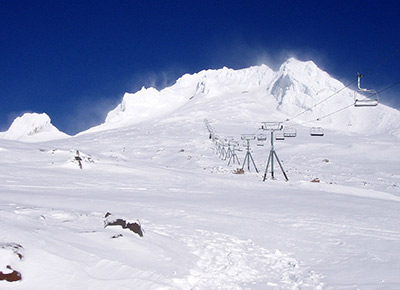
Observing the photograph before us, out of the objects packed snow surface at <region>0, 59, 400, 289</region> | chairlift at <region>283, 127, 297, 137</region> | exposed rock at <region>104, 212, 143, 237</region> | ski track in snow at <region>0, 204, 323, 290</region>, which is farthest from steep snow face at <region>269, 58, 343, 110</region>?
exposed rock at <region>104, 212, 143, 237</region>

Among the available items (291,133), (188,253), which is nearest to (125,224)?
(188,253)

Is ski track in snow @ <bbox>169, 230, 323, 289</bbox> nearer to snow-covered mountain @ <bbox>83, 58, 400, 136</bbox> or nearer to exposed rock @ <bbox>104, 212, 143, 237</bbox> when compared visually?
exposed rock @ <bbox>104, 212, 143, 237</bbox>

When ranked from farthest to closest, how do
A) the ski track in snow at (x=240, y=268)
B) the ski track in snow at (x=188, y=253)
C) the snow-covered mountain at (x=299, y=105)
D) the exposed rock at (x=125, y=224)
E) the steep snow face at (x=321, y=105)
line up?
the snow-covered mountain at (x=299, y=105)
the steep snow face at (x=321, y=105)
the exposed rock at (x=125, y=224)
the ski track in snow at (x=240, y=268)
the ski track in snow at (x=188, y=253)

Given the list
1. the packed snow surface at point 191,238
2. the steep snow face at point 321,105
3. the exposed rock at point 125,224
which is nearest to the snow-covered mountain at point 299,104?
the steep snow face at point 321,105

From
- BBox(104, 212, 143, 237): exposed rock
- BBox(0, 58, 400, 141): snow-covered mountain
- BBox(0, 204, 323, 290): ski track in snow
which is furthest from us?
BBox(0, 58, 400, 141): snow-covered mountain

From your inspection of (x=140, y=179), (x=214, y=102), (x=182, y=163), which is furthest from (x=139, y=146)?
(x=214, y=102)

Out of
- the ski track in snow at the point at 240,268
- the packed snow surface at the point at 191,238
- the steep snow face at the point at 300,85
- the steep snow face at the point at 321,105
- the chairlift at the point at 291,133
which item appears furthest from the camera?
the steep snow face at the point at 300,85

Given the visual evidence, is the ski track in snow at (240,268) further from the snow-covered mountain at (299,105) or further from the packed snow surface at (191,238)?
the snow-covered mountain at (299,105)

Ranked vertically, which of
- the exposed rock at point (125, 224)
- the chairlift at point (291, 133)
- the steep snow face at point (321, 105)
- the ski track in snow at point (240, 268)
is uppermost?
the steep snow face at point (321, 105)

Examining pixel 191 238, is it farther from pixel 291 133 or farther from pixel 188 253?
pixel 291 133

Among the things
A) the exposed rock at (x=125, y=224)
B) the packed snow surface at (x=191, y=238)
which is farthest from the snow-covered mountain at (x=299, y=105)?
the exposed rock at (x=125, y=224)

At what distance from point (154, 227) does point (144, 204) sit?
423 centimetres

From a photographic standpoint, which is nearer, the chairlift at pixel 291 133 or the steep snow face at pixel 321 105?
the chairlift at pixel 291 133

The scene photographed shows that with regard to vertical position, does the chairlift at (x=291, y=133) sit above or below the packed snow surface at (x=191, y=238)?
above
